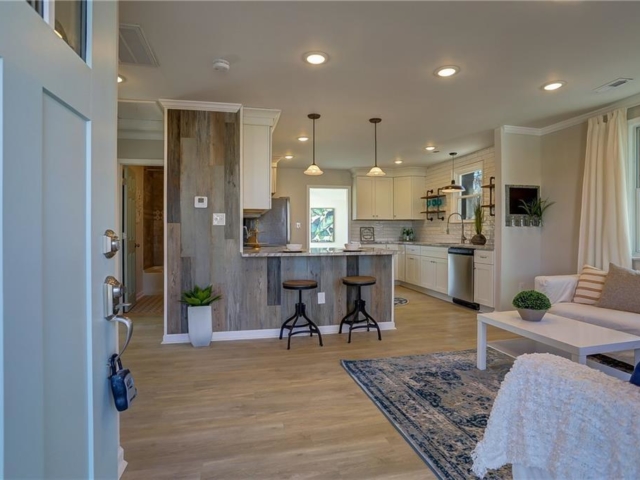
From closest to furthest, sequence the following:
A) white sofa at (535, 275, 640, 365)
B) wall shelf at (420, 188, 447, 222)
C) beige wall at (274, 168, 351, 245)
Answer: white sofa at (535, 275, 640, 365)
wall shelf at (420, 188, 447, 222)
beige wall at (274, 168, 351, 245)

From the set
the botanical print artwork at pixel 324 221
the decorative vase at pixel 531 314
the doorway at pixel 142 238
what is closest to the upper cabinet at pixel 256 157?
the doorway at pixel 142 238

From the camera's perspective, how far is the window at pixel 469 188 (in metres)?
6.00

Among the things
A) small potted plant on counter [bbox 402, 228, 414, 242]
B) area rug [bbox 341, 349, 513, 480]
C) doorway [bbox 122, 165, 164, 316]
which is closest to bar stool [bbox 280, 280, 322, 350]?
area rug [bbox 341, 349, 513, 480]

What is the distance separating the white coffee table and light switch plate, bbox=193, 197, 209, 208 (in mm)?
2810

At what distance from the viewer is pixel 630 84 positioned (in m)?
3.30

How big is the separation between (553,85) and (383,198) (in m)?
4.33

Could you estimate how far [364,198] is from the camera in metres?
7.41

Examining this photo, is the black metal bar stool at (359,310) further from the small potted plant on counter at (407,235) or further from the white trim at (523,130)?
the small potted plant on counter at (407,235)

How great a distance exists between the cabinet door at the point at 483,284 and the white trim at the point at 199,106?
3.78 metres

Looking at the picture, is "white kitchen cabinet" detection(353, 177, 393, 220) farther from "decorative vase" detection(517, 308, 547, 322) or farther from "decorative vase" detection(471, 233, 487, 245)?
"decorative vase" detection(517, 308, 547, 322)

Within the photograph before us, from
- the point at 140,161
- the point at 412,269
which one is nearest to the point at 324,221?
the point at 412,269

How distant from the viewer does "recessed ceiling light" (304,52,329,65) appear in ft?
8.75

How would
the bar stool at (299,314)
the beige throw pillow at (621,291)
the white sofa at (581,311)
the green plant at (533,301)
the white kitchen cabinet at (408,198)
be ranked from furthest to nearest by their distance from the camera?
the white kitchen cabinet at (408,198)
the bar stool at (299,314)
the beige throw pillow at (621,291)
the white sofa at (581,311)
the green plant at (533,301)

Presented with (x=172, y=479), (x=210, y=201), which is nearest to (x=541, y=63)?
(x=210, y=201)
